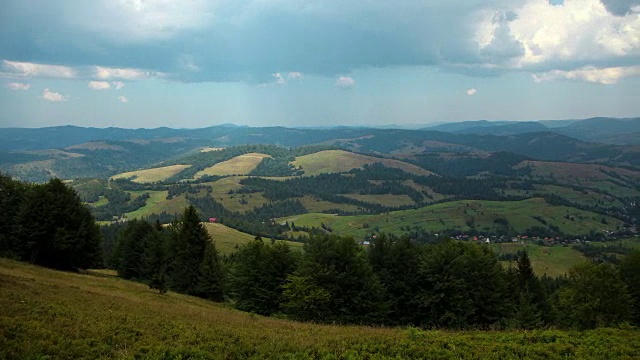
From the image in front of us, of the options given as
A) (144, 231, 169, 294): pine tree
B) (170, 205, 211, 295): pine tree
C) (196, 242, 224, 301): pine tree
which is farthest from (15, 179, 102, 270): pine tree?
(196, 242, 224, 301): pine tree

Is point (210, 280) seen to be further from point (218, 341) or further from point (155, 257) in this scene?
point (218, 341)

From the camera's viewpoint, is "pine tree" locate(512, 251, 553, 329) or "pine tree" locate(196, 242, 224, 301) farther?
"pine tree" locate(512, 251, 553, 329)

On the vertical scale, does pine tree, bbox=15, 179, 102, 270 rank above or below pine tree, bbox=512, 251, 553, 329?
above

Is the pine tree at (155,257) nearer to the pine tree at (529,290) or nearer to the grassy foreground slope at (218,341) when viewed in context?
the grassy foreground slope at (218,341)

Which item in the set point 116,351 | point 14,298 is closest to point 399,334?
point 116,351

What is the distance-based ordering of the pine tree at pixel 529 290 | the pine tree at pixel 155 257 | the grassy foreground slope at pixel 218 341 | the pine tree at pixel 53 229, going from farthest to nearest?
the pine tree at pixel 155 257
the pine tree at pixel 529 290
the pine tree at pixel 53 229
the grassy foreground slope at pixel 218 341

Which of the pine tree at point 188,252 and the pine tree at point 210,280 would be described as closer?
the pine tree at point 210,280

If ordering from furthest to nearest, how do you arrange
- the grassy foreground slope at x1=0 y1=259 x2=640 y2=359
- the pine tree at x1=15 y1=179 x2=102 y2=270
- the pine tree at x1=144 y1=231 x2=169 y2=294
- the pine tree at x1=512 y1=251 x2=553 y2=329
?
the pine tree at x1=144 y1=231 x2=169 y2=294, the pine tree at x1=512 y1=251 x2=553 y2=329, the pine tree at x1=15 y1=179 x2=102 y2=270, the grassy foreground slope at x1=0 y1=259 x2=640 y2=359

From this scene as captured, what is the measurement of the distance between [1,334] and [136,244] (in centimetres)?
6985

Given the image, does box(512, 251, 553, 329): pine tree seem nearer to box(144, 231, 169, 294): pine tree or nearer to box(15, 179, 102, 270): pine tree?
box(144, 231, 169, 294): pine tree

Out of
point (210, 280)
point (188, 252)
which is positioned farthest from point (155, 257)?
point (210, 280)

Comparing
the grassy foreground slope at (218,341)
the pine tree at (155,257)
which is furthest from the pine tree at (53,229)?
the grassy foreground slope at (218,341)

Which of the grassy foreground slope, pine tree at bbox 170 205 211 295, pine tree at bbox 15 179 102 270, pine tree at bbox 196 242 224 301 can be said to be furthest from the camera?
pine tree at bbox 170 205 211 295

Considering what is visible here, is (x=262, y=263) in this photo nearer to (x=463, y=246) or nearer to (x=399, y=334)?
(x=463, y=246)
